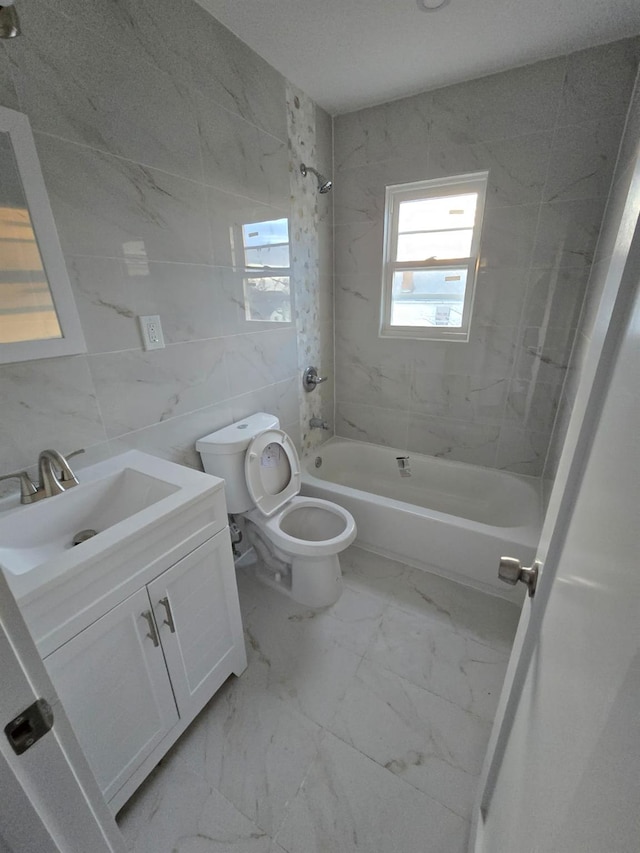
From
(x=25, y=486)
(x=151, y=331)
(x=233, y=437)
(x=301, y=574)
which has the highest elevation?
(x=151, y=331)

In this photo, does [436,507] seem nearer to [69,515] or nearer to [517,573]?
[517,573]

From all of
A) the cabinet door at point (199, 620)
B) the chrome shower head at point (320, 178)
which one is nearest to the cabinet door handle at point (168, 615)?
the cabinet door at point (199, 620)

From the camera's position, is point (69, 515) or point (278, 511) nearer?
point (69, 515)

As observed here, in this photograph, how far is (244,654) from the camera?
4.63ft

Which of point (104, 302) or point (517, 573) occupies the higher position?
point (104, 302)

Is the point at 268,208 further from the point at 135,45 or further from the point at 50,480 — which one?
the point at 50,480

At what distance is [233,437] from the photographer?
5.36 feet

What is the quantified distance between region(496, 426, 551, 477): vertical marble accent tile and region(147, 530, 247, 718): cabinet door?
6.06 ft

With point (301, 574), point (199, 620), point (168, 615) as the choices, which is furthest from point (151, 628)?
point (301, 574)

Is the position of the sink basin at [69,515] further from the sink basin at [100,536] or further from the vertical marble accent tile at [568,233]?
the vertical marble accent tile at [568,233]

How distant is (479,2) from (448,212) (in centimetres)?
86

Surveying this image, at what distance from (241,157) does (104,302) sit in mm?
989

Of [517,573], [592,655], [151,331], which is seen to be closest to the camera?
[592,655]

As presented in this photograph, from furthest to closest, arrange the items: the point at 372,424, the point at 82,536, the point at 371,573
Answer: the point at 372,424 → the point at 371,573 → the point at 82,536
